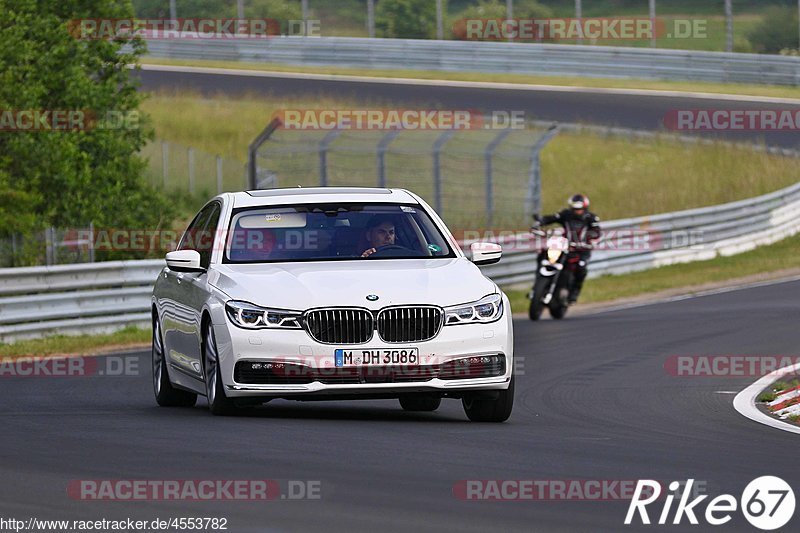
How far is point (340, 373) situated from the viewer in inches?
411

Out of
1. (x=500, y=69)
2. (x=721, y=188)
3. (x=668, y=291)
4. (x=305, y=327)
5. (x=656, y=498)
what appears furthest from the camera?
(x=500, y=69)

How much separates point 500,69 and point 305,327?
36.6 meters

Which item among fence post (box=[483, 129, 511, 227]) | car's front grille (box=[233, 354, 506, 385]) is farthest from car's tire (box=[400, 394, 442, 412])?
fence post (box=[483, 129, 511, 227])

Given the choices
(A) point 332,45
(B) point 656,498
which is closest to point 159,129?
(A) point 332,45

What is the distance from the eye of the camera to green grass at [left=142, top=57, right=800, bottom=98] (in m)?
43.9

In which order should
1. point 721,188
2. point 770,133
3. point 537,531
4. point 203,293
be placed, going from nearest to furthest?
point 537,531, point 203,293, point 721,188, point 770,133

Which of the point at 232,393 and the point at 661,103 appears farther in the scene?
the point at 661,103

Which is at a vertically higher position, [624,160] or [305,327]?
[305,327]

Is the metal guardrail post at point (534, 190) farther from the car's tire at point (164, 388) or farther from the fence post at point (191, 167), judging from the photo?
the car's tire at point (164, 388)

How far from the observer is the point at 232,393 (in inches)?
420

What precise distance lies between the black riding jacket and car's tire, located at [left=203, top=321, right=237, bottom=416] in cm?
1266

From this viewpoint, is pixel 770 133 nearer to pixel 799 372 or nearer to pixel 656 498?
pixel 799 372

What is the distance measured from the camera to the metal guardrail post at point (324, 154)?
28281 mm

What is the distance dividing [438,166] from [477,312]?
59.8 ft
